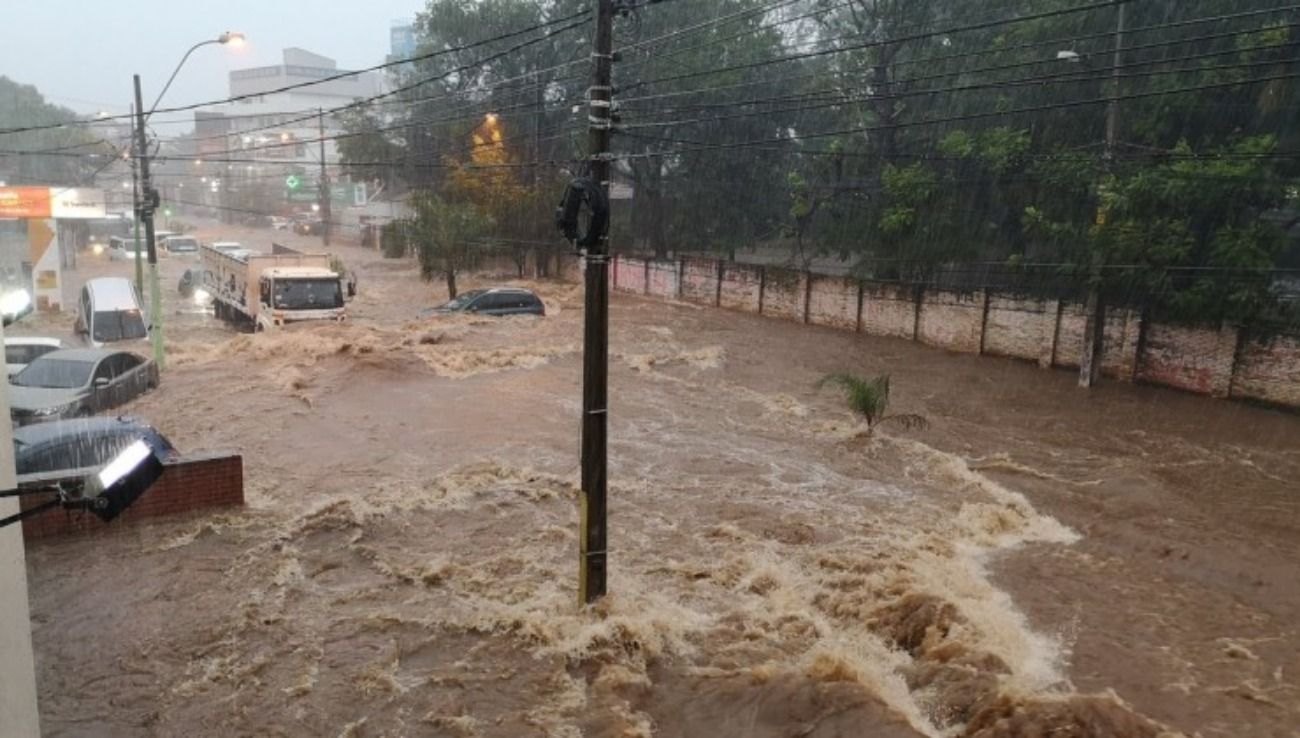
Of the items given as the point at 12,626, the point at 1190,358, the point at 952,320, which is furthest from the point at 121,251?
the point at 12,626

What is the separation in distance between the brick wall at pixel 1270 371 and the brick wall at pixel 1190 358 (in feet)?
0.73

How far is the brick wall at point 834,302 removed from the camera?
87.7ft

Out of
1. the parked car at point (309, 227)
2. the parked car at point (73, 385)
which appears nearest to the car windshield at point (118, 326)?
the parked car at point (73, 385)

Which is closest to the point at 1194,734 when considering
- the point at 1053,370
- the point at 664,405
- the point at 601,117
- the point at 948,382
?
the point at 601,117

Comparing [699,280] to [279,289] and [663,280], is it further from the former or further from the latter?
[279,289]

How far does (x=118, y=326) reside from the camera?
23.0 meters

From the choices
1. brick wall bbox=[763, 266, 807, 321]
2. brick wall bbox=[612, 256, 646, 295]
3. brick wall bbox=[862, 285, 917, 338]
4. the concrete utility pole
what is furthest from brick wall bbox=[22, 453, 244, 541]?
brick wall bbox=[612, 256, 646, 295]

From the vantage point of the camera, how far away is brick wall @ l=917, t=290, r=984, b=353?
23.0 m

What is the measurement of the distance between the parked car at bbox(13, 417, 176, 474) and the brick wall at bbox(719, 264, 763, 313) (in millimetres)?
21947

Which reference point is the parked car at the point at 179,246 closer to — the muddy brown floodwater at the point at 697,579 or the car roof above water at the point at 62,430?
the muddy brown floodwater at the point at 697,579

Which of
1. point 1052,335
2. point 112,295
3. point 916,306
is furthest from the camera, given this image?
point 916,306

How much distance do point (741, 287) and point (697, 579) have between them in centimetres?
2239

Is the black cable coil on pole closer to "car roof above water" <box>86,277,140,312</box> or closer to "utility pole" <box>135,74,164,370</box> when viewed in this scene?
"utility pole" <box>135,74,164,370</box>

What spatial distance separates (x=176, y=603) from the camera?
335 inches
